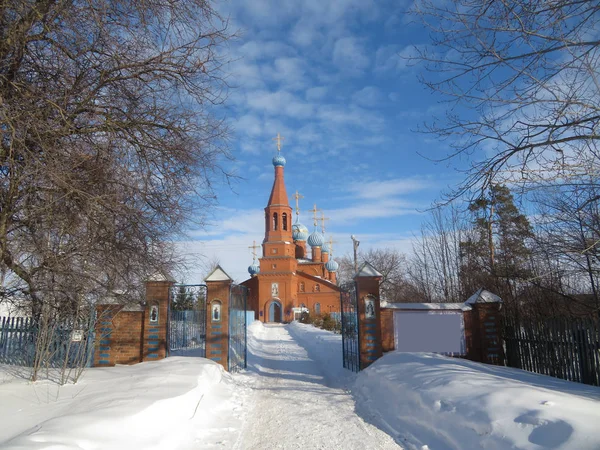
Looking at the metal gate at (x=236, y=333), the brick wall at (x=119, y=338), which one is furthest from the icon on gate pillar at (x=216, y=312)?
the brick wall at (x=119, y=338)

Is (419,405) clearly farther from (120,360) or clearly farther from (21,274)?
(120,360)

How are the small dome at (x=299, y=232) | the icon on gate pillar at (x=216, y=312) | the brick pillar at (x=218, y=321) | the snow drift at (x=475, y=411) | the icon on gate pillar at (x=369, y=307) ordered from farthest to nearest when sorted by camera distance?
the small dome at (x=299, y=232)
the icon on gate pillar at (x=216, y=312)
the brick pillar at (x=218, y=321)
the icon on gate pillar at (x=369, y=307)
the snow drift at (x=475, y=411)

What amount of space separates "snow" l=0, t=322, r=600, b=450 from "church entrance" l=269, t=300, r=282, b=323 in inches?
1570

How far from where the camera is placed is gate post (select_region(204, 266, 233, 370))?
11.0 metres

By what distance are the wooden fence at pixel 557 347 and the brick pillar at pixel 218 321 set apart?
7233 mm

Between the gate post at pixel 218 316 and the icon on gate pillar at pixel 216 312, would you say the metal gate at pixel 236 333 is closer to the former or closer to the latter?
the gate post at pixel 218 316

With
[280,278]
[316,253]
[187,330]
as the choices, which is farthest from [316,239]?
[187,330]

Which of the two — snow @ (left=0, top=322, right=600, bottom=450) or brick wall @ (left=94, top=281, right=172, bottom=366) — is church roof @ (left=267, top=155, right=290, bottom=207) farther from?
snow @ (left=0, top=322, right=600, bottom=450)

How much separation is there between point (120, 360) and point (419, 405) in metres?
7.82

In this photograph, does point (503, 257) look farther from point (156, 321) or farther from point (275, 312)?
point (275, 312)

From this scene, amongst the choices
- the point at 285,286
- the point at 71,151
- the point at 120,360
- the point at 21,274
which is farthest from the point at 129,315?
the point at 285,286

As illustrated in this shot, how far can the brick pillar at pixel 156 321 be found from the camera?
10.8 meters

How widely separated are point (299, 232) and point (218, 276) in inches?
1854

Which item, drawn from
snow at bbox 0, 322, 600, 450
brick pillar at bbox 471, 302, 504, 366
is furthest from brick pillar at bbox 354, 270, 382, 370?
brick pillar at bbox 471, 302, 504, 366
